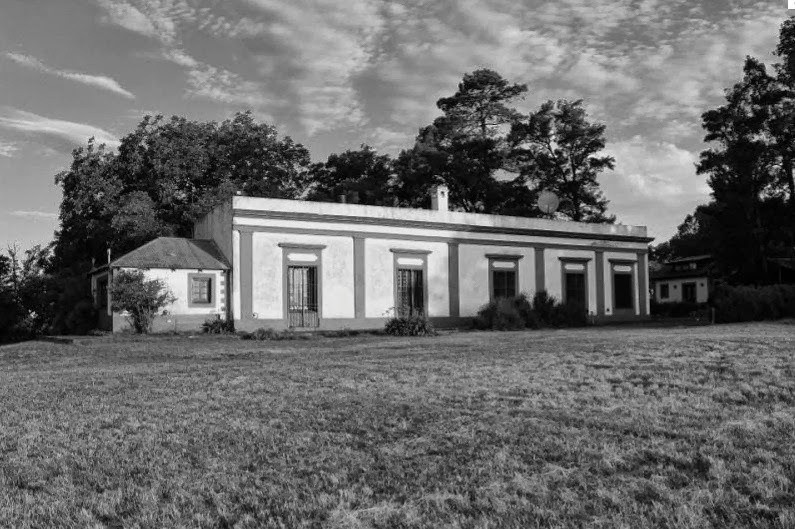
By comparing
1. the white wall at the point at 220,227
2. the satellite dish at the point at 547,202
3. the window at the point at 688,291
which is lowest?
the window at the point at 688,291

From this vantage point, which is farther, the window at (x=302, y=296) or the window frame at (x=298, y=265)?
the window at (x=302, y=296)

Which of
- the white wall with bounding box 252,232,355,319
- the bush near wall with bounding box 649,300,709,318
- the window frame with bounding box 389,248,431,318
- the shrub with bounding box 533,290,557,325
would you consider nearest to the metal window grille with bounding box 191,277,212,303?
the white wall with bounding box 252,232,355,319

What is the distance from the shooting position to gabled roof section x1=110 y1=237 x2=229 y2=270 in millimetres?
23938

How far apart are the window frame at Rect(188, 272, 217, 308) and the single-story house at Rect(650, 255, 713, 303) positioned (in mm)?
33607

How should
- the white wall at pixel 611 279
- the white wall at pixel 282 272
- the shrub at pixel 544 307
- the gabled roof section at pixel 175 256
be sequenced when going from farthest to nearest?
the white wall at pixel 611 279
the shrub at pixel 544 307
the white wall at pixel 282 272
the gabled roof section at pixel 175 256

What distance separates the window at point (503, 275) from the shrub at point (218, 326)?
10.5 m

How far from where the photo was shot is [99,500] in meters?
4.22

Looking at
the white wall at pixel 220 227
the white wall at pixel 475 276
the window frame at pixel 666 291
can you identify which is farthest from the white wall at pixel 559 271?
the window frame at pixel 666 291

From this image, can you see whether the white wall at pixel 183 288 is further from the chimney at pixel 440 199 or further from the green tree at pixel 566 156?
the green tree at pixel 566 156

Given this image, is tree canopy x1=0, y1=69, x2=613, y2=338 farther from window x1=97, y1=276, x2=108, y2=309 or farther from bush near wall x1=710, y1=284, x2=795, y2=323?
bush near wall x1=710, y1=284, x2=795, y2=323

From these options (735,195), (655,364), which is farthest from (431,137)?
(655,364)

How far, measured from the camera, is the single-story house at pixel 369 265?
24.4 m

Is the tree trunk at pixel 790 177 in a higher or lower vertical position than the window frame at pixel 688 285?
higher

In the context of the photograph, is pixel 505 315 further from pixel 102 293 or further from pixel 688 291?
pixel 688 291
